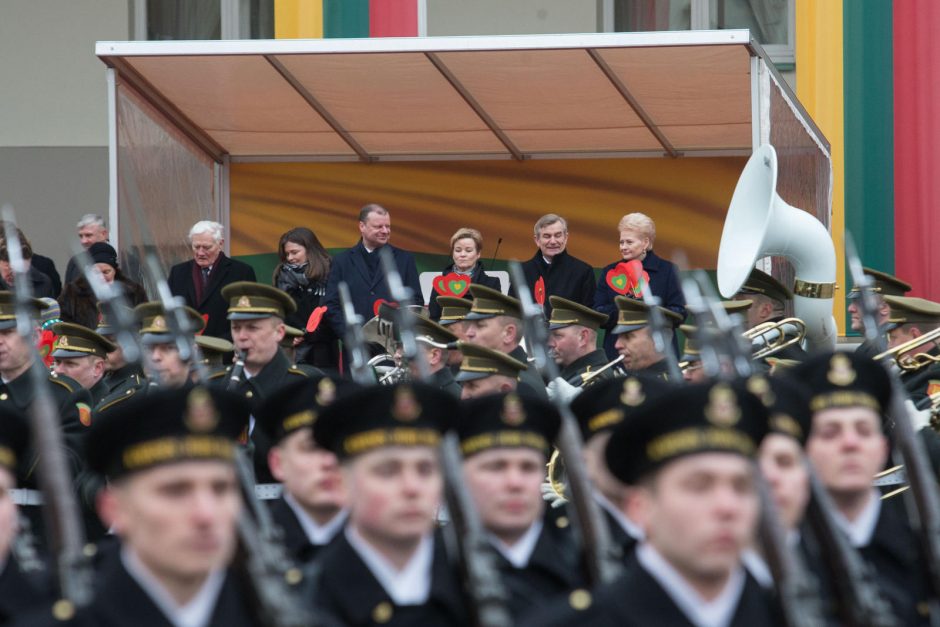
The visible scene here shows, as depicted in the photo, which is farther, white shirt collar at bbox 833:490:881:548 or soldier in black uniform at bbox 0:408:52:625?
white shirt collar at bbox 833:490:881:548

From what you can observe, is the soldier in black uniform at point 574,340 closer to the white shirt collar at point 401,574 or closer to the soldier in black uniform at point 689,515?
the white shirt collar at point 401,574

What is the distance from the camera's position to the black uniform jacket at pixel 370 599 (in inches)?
180

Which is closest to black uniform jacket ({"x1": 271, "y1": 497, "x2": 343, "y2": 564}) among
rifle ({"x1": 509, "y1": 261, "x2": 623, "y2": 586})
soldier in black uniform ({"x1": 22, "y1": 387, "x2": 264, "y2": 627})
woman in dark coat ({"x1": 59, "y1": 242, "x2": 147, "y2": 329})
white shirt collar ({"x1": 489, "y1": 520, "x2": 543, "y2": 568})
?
white shirt collar ({"x1": 489, "y1": 520, "x2": 543, "y2": 568})

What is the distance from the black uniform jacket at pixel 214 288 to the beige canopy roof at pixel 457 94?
119 centimetres

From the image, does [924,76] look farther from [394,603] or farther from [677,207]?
[394,603]

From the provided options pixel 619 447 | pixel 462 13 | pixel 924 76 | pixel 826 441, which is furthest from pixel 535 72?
pixel 619 447

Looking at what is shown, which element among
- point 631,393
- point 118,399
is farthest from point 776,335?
point 631,393

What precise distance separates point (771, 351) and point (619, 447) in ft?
17.0

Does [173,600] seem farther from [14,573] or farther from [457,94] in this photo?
[457,94]

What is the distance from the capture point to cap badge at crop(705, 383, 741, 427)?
13.2ft

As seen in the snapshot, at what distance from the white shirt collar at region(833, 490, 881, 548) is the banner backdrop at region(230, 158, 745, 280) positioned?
8747mm

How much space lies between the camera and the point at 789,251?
1031cm

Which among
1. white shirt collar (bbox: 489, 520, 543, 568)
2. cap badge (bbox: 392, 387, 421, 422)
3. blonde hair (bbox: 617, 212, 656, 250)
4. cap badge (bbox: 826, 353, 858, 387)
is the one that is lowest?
white shirt collar (bbox: 489, 520, 543, 568)

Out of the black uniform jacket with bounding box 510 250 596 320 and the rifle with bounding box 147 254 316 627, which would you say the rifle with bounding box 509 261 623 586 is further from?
the black uniform jacket with bounding box 510 250 596 320
